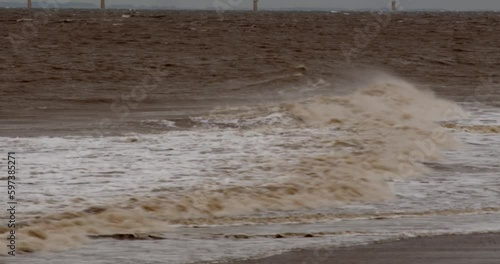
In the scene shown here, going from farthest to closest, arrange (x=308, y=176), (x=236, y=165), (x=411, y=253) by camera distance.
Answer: (x=236, y=165) → (x=308, y=176) → (x=411, y=253)

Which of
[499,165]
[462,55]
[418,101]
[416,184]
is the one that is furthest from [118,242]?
[462,55]

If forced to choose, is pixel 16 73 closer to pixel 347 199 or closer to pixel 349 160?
pixel 349 160

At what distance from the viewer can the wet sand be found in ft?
23.6

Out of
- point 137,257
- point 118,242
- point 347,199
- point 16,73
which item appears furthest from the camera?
point 16,73

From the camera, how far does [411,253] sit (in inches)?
293

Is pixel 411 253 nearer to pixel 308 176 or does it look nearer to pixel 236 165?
pixel 308 176

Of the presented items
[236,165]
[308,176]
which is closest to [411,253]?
[308,176]

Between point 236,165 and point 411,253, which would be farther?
point 236,165

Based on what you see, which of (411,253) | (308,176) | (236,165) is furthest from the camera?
(236,165)

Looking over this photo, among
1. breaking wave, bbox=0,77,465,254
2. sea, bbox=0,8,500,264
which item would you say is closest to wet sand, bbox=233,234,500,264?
sea, bbox=0,8,500,264

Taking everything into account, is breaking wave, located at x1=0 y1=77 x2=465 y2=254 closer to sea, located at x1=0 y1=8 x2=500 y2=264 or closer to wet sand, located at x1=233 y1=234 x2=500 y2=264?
sea, located at x1=0 y1=8 x2=500 y2=264

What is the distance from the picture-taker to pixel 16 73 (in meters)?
29.8

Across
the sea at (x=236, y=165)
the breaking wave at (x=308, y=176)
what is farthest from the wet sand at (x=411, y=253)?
the breaking wave at (x=308, y=176)

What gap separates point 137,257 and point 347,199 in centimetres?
315
